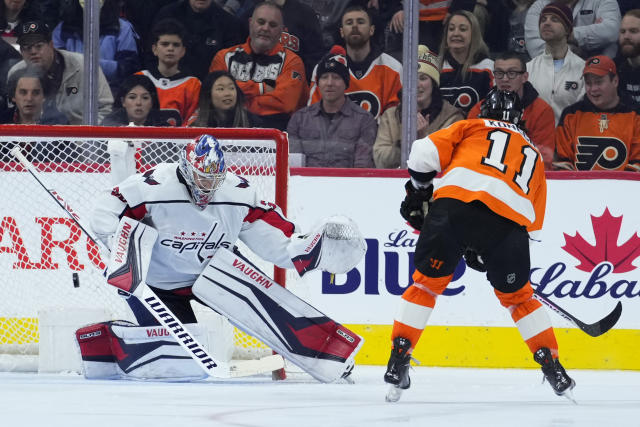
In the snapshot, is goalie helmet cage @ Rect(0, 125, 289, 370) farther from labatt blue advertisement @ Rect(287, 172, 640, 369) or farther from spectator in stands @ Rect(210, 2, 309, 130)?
spectator in stands @ Rect(210, 2, 309, 130)

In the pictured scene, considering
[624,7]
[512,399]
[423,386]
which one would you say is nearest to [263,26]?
[624,7]

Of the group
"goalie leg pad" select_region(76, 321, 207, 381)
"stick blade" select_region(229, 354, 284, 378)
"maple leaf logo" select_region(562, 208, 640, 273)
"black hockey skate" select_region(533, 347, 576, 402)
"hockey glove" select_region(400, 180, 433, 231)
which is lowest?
"stick blade" select_region(229, 354, 284, 378)

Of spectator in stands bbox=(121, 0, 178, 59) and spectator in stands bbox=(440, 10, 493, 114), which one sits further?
spectator in stands bbox=(121, 0, 178, 59)

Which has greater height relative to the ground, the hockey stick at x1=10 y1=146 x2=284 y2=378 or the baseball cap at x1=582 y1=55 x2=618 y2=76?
the baseball cap at x1=582 y1=55 x2=618 y2=76

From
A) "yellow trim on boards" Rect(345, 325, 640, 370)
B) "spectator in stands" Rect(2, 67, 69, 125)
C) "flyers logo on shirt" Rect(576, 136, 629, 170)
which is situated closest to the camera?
"yellow trim on boards" Rect(345, 325, 640, 370)

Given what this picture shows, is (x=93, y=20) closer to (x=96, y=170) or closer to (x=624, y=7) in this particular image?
(x=96, y=170)

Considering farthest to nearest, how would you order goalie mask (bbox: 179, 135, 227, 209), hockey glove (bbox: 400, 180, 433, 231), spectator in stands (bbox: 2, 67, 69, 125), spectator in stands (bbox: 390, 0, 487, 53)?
spectator in stands (bbox: 2, 67, 69, 125), spectator in stands (bbox: 390, 0, 487, 53), goalie mask (bbox: 179, 135, 227, 209), hockey glove (bbox: 400, 180, 433, 231)

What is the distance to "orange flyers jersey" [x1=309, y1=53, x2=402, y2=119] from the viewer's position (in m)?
5.20

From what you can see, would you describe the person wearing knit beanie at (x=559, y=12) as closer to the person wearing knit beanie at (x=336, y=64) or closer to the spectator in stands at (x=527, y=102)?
the spectator in stands at (x=527, y=102)

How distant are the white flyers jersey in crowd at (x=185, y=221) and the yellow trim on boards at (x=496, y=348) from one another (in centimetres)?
102

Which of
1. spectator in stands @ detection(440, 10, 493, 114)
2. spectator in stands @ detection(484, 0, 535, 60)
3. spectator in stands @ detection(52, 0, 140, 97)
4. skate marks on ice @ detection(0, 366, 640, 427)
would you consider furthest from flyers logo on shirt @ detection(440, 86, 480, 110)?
spectator in stands @ detection(52, 0, 140, 97)

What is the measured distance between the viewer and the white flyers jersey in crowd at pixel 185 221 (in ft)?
12.8

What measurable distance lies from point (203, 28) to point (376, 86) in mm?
981

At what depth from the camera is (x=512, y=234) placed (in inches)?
134
